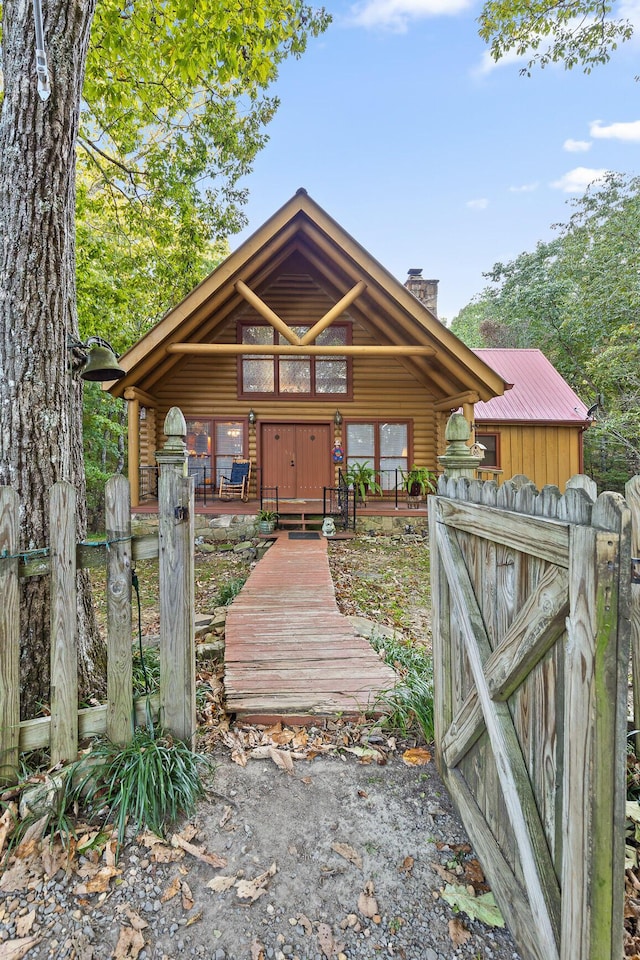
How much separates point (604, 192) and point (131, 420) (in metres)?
23.2

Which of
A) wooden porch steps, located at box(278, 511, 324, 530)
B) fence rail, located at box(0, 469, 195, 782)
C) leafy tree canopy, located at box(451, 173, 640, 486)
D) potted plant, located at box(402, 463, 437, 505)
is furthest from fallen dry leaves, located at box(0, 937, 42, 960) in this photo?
leafy tree canopy, located at box(451, 173, 640, 486)

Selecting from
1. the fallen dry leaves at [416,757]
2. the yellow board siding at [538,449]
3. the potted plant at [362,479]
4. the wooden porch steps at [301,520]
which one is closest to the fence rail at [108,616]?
the fallen dry leaves at [416,757]

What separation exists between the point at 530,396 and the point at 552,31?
10.3 meters

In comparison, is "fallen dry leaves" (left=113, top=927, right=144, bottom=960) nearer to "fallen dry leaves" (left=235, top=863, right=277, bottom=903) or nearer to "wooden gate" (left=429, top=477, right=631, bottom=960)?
"fallen dry leaves" (left=235, top=863, right=277, bottom=903)

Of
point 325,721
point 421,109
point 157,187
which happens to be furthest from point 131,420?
point 421,109

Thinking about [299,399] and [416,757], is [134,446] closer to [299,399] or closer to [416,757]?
[299,399]

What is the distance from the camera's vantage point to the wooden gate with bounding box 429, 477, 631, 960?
100 centimetres

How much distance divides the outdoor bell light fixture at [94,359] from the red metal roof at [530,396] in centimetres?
1248

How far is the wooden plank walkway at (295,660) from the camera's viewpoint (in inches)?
109

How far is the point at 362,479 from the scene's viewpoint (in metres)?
11.8

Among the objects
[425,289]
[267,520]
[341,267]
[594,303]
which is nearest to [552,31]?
[341,267]

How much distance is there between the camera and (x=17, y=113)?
2383 millimetres

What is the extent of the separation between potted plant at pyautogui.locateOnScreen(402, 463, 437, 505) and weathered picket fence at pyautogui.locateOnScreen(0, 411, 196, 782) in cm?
947

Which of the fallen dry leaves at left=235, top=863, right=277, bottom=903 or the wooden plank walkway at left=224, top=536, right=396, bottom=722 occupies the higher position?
the wooden plank walkway at left=224, top=536, right=396, bottom=722
